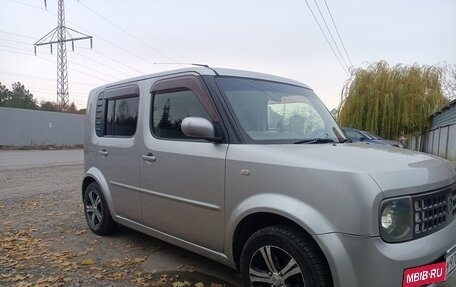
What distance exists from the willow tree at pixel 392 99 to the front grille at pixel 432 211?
22779 mm

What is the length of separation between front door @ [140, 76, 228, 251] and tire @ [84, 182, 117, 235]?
108cm

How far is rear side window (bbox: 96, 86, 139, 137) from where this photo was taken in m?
4.54

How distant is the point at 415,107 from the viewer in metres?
24.5

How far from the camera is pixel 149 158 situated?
4.08 m

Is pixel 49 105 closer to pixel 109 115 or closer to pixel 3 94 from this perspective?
pixel 3 94

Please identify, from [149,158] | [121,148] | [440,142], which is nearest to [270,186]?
[149,158]

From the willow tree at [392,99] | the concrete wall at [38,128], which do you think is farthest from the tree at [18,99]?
the willow tree at [392,99]

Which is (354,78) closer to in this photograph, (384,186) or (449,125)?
(449,125)

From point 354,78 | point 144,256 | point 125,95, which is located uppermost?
point 354,78

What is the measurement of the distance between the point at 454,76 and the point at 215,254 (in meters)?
44.5

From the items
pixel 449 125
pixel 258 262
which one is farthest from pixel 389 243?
pixel 449 125

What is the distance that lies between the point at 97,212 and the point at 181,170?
2.26 m

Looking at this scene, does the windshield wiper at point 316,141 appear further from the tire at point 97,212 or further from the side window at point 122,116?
the tire at point 97,212

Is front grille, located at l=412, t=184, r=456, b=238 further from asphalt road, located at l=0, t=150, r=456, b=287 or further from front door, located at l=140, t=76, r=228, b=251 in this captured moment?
front door, located at l=140, t=76, r=228, b=251
